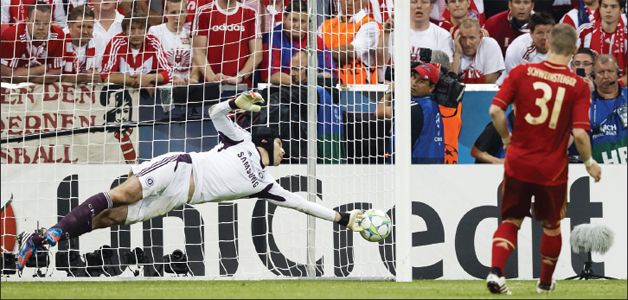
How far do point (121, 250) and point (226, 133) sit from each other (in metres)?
1.95

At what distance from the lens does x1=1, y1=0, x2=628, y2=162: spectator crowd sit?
7184mm

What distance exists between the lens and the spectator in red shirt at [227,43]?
288 inches

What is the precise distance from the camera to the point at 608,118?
753 cm

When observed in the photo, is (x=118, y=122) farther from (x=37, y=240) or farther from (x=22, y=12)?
(x=37, y=240)

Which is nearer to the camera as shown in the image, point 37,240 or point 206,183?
point 37,240

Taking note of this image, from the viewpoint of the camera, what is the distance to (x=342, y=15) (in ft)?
23.8

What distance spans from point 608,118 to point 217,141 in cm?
429

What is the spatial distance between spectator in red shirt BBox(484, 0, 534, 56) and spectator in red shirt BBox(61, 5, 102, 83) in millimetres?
4610

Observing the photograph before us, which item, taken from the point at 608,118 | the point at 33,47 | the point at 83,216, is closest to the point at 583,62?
the point at 608,118

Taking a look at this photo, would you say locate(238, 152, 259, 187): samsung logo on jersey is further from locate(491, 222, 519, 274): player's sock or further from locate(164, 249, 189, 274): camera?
locate(491, 222, 519, 274): player's sock

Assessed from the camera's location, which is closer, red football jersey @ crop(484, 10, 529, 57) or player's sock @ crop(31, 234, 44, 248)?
player's sock @ crop(31, 234, 44, 248)

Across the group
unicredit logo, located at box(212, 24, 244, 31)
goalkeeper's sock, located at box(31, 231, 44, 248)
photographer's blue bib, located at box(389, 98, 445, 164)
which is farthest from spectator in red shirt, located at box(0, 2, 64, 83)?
photographer's blue bib, located at box(389, 98, 445, 164)

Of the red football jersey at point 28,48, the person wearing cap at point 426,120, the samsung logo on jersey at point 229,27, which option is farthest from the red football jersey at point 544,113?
the red football jersey at point 28,48

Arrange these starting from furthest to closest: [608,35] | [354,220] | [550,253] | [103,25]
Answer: [608,35] → [103,25] → [354,220] → [550,253]
